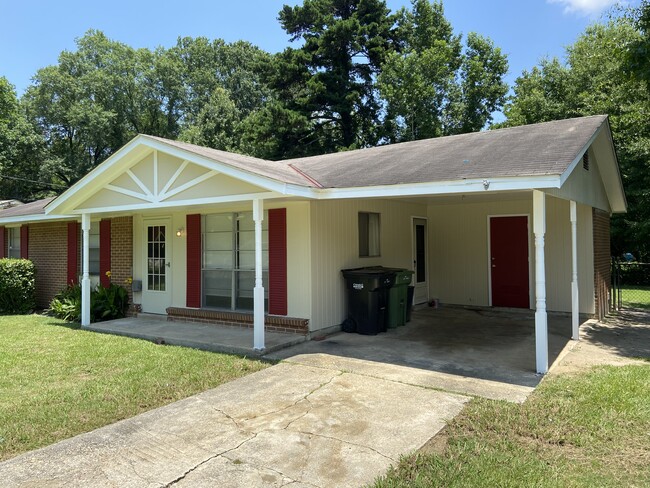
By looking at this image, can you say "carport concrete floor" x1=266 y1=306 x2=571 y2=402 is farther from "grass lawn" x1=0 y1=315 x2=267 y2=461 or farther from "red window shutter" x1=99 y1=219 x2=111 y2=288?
"red window shutter" x1=99 y1=219 x2=111 y2=288

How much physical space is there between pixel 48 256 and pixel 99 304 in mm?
3859

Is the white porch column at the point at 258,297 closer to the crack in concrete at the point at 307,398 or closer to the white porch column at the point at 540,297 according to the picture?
the crack in concrete at the point at 307,398

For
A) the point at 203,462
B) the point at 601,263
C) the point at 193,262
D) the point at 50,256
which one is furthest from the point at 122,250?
the point at 601,263

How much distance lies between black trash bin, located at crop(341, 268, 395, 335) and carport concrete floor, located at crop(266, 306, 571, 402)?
0.74 feet

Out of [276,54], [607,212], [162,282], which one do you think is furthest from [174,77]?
[607,212]

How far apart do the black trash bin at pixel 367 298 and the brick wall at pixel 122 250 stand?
5.53 m

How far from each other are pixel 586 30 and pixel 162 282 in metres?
25.2

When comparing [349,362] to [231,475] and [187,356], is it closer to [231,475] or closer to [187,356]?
[187,356]

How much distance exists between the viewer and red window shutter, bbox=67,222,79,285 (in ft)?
40.1

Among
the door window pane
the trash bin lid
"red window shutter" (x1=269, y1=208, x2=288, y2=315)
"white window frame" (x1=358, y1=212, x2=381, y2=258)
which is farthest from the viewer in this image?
Result: the door window pane

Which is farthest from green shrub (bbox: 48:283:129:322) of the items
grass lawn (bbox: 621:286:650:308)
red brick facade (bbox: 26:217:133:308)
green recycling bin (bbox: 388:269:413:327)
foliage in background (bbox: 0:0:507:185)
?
foliage in background (bbox: 0:0:507:185)

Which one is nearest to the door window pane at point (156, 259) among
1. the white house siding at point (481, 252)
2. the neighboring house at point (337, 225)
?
the neighboring house at point (337, 225)

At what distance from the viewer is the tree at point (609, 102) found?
1558 centimetres

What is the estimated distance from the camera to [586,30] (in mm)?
23938
